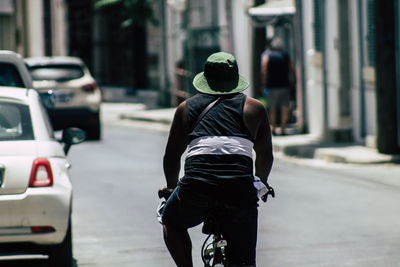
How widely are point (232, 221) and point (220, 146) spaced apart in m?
0.38

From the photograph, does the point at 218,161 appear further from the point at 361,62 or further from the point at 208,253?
the point at 361,62

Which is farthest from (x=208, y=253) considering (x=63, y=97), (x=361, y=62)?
(x=63, y=97)

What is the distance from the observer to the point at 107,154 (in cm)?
1658

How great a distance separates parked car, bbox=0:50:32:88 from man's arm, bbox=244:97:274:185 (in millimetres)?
4746

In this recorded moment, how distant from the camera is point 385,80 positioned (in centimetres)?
1431

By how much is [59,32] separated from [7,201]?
1215 inches

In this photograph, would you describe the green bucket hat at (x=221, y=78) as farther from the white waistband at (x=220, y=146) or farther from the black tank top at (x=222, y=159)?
the white waistband at (x=220, y=146)

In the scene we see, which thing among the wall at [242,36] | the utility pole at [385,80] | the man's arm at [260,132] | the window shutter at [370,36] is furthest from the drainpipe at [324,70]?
the man's arm at [260,132]

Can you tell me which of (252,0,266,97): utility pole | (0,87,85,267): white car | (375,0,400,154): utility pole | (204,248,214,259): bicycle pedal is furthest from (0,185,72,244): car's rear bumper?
(252,0,266,97): utility pole

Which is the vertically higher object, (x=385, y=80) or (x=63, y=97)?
(x=385, y=80)

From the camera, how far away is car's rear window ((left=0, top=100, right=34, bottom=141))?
7.27 meters

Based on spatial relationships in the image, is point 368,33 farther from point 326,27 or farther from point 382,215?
point 382,215

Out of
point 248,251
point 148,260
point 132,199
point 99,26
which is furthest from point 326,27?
point 99,26

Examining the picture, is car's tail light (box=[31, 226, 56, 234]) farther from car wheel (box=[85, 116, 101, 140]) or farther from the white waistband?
car wheel (box=[85, 116, 101, 140])
